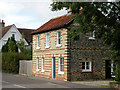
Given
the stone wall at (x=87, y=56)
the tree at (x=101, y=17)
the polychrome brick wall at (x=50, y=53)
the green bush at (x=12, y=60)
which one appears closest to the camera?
the tree at (x=101, y=17)

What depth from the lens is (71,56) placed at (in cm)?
2602

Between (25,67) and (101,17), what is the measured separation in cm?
1917

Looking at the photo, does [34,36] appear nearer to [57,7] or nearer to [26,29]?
[57,7]

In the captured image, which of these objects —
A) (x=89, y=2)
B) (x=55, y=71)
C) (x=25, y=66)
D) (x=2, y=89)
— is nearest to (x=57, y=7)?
(x=89, y=2)

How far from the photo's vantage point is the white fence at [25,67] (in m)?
34.2

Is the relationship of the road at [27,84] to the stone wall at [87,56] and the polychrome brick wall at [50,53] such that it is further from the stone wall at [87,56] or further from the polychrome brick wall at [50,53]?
the stone wall at [87,56]

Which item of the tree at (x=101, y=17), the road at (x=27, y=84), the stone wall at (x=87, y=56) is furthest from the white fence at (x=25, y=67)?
the tree at (x=101, y=17)

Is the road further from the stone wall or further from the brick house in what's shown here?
the stone wall

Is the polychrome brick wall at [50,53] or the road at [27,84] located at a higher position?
the polychrome brick wall at [50,53]

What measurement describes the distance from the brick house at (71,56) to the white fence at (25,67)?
437cm

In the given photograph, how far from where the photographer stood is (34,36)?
109 feet

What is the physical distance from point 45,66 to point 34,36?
495cm

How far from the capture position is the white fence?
3420 cm

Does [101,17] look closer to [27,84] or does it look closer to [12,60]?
[27,84]
